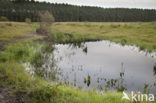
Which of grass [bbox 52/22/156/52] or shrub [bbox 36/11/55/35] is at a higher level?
shrub [bbox 36/11/55/35]

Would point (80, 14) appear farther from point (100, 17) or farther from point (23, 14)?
point (23, 14)

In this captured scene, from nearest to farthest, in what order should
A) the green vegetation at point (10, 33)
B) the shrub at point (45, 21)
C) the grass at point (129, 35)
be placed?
the green vegetation at point (10, 33)
the grass at point (129, 35)
the shrub at point (45, 21)

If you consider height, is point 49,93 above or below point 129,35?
below

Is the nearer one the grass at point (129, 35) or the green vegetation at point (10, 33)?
the green vegetation at point (10, 33)

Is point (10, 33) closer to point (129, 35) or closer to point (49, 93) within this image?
point (49, 93)

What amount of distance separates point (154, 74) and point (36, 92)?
9.65 metres

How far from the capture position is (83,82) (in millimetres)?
9336

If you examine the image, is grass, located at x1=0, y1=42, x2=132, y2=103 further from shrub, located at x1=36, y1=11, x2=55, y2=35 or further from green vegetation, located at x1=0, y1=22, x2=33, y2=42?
shrub, located at x1=36, y1=11, x2=55, y2=35

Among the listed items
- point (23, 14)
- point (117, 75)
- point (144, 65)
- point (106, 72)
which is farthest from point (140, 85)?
point (23, 14)

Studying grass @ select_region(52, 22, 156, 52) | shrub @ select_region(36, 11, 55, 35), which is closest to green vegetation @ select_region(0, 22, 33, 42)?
shrub @ select_region(36, 11, 55, 35)

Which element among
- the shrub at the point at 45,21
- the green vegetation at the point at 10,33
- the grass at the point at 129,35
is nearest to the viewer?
the green vegetation at the point at 10,33

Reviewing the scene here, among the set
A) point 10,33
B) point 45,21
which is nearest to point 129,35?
point 45,21

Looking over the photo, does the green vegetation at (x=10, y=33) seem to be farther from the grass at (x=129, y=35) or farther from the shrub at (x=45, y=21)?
the grass at (x=129, y=35)

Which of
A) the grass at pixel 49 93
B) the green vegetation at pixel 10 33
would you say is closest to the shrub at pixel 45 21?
the green vegetation at pixel 10 33
